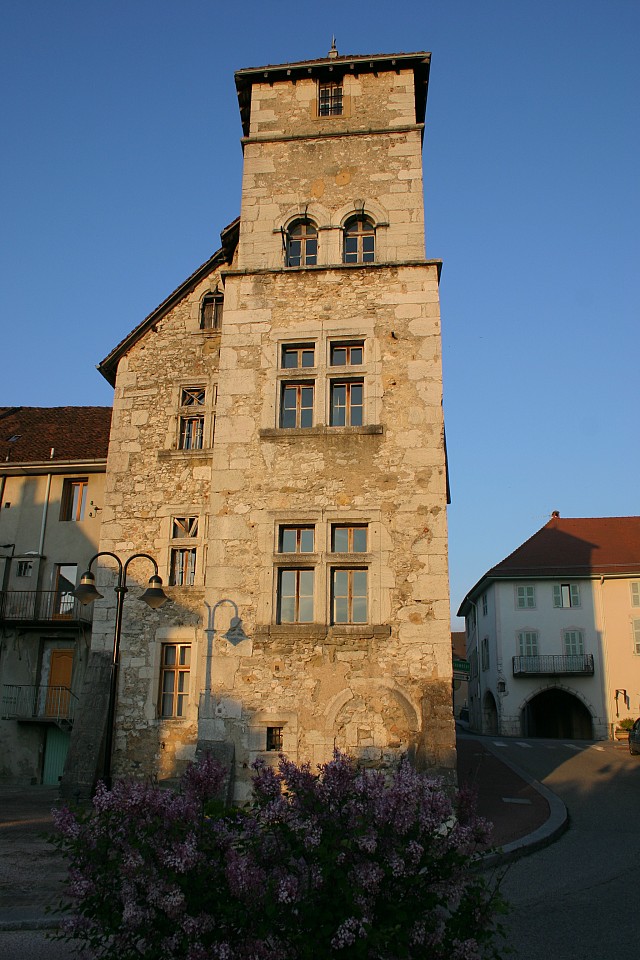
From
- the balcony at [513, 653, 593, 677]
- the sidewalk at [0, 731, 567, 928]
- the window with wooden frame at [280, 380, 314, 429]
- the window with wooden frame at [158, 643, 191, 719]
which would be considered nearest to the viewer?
the sidewalk at [0, 731, 567, 928]

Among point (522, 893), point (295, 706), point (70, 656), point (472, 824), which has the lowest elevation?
point (522, 893)

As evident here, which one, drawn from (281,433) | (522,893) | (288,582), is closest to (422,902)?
(522,893)

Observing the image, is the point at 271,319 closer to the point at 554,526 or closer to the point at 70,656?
the point at 70,656

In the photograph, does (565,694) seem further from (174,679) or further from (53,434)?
(174,679)

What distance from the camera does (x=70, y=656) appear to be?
21156mm

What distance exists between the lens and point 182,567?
17.0 m

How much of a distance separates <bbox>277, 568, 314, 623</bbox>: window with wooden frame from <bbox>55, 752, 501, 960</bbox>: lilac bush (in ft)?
29.9

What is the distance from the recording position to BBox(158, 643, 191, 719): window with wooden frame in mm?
16031

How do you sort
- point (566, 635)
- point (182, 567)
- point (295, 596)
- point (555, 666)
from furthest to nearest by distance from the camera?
1. point (566, 635)
2. point (555, 666)
3. point (182, 567)
4. point (295, 596)

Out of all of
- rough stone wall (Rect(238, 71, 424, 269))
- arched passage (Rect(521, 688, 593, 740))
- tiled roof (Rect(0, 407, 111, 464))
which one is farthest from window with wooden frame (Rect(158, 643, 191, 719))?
arched passage (Rect(521, 688, 593, 740))

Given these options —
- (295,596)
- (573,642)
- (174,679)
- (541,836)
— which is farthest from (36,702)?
(573,642)

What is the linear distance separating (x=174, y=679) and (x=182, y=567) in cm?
235

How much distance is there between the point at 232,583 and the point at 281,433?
3.00m

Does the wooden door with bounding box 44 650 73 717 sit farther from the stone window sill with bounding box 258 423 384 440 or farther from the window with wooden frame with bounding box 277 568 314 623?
the stone window sill with bounding box 258 423 384 440
